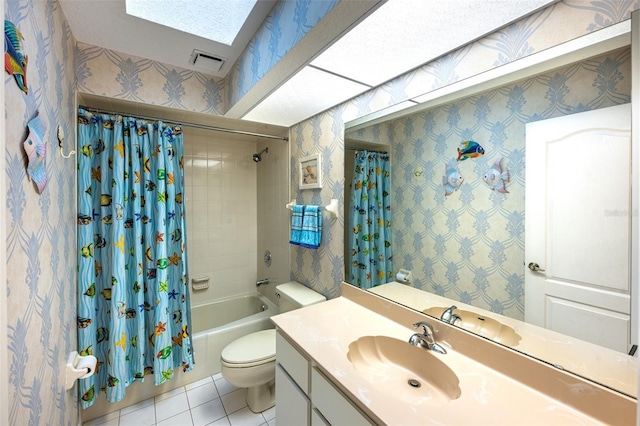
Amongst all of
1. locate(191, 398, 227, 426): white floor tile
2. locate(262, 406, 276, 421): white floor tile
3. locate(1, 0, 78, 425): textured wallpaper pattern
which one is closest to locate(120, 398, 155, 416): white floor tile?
locate(191, 398, 227, 426): white floor tile

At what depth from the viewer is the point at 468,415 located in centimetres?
71

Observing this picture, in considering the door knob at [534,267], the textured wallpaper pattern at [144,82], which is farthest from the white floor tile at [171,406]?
the door knob at [534,267]

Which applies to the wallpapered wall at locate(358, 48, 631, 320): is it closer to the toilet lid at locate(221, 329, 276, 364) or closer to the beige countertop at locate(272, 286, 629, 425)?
the beige countertop at locate(272, 286, 629, 425)

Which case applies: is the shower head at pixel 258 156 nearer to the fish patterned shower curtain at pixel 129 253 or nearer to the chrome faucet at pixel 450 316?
the fish patterned shower curtain at pixel 129 253

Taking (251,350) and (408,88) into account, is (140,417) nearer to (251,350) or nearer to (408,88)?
(251,350)

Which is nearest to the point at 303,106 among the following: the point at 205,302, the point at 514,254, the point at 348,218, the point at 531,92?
the point at 348,218

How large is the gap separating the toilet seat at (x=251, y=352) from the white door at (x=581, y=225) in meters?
1.52

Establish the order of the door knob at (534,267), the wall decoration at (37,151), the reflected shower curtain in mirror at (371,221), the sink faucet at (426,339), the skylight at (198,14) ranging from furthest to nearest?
1. the reflected shower curtain in mirror at (371,221)
2. the skylight at (198,14)
3. the sink faucet at (426,339)
4. the door knob at (534,267)
5. the wall decoration at (37,151)

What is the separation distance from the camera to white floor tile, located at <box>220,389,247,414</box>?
1803mm

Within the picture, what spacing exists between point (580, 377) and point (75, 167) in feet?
8.28

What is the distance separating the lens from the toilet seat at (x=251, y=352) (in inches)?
66.2

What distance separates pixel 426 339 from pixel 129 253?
198cm

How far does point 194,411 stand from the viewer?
1.77 m

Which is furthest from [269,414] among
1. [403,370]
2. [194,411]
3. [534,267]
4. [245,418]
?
[534,267]
